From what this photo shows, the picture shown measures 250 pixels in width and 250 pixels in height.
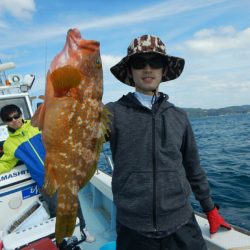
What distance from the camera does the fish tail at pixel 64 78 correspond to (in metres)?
1.69

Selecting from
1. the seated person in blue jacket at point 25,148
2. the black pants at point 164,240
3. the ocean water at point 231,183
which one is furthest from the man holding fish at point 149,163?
the seated person in blue jacket at point 25,148

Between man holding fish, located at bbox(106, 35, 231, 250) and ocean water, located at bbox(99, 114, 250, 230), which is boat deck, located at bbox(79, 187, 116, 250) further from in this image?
man holding fish, located at bbox(106, 35, 231, 250)

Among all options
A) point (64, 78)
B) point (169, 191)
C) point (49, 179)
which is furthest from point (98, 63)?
point (169, 191)

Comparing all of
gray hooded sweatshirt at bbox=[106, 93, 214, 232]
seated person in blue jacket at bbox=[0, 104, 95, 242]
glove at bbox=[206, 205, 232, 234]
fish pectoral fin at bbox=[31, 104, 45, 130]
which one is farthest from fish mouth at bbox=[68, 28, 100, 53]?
seated person in blue jacket at bbox=[0, 104, 95, 242]

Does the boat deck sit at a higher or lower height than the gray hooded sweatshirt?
lower

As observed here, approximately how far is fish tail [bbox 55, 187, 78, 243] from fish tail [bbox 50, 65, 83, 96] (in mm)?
626

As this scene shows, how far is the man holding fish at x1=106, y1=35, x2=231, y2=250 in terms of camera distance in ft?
7.54

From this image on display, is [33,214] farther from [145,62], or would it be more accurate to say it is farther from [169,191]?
[145,62]

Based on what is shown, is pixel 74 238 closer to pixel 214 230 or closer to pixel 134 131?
pixel 214 230

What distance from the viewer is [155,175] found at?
2305mm

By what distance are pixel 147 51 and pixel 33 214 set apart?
358 cm

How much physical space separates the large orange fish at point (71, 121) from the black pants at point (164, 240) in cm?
67

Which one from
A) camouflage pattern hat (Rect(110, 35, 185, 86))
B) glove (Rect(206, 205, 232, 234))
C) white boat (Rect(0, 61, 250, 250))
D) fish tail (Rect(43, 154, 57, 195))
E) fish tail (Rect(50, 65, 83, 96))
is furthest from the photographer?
white boat (Rect(0, 61, 250, 250))

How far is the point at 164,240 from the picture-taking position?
233 cm
